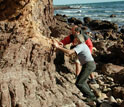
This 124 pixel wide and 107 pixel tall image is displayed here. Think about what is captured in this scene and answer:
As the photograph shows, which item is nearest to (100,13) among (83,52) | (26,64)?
(83,52)

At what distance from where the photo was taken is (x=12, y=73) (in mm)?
5195

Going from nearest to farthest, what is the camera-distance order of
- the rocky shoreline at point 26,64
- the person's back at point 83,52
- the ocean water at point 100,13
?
the rocky shoreline at point 26,64 → the person's back at point 83,52 → the ocean water at point 100,13

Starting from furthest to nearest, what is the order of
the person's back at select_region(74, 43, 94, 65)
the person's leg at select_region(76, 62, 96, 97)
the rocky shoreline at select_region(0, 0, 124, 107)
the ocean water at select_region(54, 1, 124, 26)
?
the ocean water at select_region(54, 1, 124, 26)
the person's leg at select_region(76, 62, 96, 97)
the person's back at select_region(74, 43, 94, 65)
the rocky shoreline at select_region(0, 0, 124, 107)

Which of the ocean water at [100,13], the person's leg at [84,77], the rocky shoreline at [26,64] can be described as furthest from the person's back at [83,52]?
the ocean water at [100,13]

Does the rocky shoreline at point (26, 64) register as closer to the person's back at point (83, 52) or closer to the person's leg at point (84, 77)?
the person's leg at point (84, 77)

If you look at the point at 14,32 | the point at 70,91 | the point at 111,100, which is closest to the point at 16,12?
the point at 14,32

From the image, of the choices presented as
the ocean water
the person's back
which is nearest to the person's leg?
the person's back

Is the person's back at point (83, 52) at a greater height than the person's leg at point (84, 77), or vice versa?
the person's back at point (83, 52)

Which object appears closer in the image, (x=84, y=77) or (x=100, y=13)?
(x=84, y=77)

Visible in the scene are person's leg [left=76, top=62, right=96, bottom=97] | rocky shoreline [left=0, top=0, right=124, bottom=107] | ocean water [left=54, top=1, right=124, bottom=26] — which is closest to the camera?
rocky shoreline [left=0, top=0, right=124, bottom=107]

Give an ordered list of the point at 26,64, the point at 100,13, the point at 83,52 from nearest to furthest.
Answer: the point at 26,64 → the point at 83,52 → the point at 100,13

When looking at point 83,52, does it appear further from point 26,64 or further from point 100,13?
point 100,13

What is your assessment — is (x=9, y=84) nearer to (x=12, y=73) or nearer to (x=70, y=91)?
(x=12, y=73)

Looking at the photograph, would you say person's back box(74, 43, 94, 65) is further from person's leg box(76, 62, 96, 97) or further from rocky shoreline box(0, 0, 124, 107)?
rocky shoreline box(0, 0, 124, 107)
